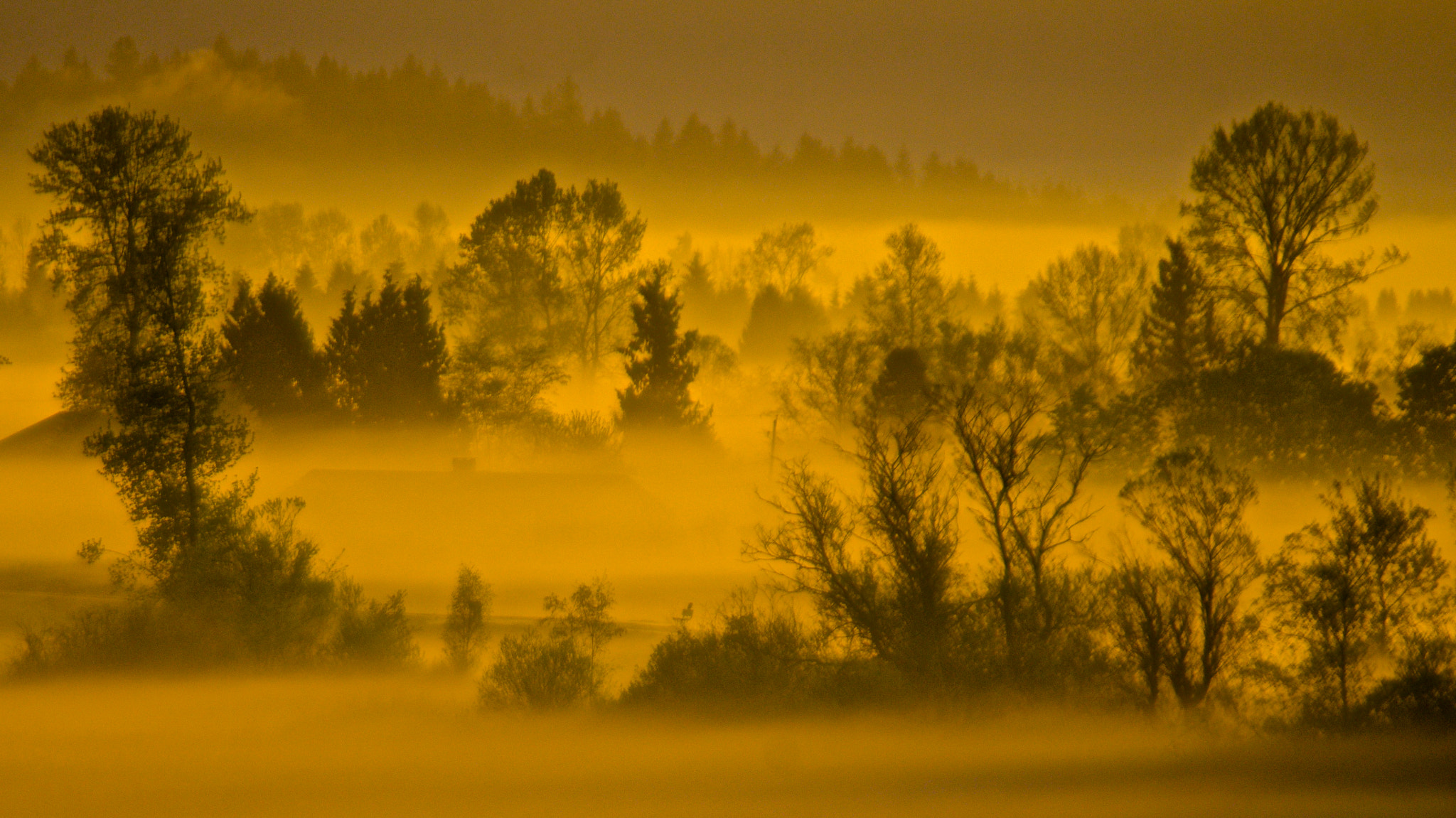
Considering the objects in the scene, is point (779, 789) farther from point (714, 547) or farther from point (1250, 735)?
point (714, 547)

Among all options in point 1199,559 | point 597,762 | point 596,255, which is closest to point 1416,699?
point 1199,559

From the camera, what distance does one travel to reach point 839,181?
124 meters

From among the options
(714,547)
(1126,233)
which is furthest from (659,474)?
(1126,233)

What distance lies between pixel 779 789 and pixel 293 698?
12391 mm

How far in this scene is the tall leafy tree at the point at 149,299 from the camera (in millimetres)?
31250

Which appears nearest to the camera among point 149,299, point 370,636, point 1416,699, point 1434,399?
point 1416,699

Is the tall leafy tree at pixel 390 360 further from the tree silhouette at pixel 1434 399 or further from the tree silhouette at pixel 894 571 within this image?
the tree silhouette at pixel 1434 399

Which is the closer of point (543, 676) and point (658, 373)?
point (543, 676)

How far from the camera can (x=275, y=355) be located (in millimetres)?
57344

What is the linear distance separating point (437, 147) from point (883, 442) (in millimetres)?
112165

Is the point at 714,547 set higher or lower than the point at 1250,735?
higher

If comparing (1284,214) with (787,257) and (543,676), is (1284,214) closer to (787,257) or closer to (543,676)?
(543,676)

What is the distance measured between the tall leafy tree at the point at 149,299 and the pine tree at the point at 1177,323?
109ft

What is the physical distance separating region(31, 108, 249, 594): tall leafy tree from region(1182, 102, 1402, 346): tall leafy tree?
32.3m
